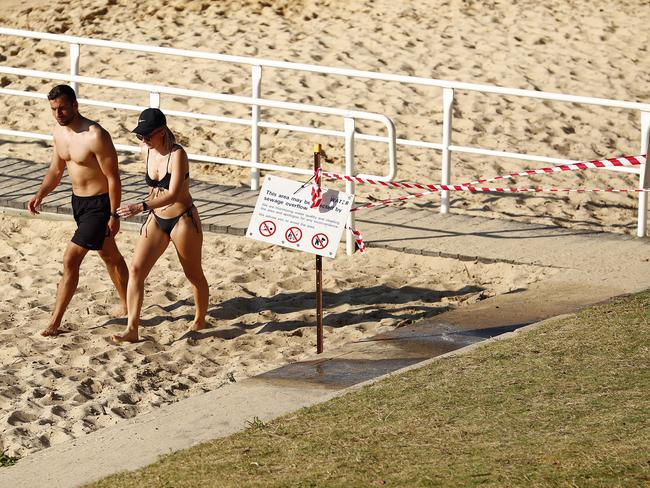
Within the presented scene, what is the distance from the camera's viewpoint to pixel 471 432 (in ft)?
22.9

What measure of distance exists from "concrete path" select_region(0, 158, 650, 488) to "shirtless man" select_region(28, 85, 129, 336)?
182cm

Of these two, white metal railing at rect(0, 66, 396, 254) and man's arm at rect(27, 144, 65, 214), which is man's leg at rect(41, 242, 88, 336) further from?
white metal railing at rect(0, 66, 396, 254)

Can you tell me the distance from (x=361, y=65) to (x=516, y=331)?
9.06 metres

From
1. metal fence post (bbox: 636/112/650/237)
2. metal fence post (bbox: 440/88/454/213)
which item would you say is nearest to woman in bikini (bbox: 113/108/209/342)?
metal fence post (bbox: 440/88/454/213)

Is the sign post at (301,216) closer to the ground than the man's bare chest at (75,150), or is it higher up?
closer to the ground

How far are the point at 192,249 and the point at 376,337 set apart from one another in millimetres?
1296

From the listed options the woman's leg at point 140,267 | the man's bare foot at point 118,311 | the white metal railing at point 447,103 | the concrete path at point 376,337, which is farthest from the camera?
the white metal railing at point 447,103

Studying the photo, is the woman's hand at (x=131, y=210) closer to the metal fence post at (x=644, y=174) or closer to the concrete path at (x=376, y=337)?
the concrete path at (x=376, y=337)

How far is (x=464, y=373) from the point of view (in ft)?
26.4

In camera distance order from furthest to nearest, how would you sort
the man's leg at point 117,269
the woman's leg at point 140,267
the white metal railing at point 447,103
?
the white metal railing at point 447,103 → the man's leg at point 117,269 → the woman's leg at point 140,267

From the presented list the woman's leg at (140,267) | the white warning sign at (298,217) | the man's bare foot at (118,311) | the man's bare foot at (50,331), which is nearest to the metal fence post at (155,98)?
the man's bare foot at (118,311)

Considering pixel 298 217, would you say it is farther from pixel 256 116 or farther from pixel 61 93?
pixel 256 116

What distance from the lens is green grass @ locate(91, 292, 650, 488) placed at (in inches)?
250

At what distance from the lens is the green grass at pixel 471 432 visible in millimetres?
6340
